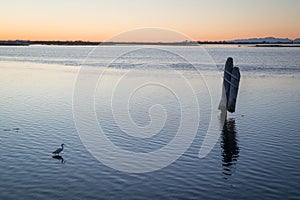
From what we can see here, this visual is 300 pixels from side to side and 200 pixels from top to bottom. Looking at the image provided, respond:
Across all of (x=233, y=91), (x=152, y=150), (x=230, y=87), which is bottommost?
(x=152, y=150)

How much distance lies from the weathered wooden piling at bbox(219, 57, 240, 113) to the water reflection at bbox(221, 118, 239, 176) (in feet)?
5.99

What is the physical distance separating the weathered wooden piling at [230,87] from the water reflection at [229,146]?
1826 millimetres

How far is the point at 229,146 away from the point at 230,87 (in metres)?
8.86

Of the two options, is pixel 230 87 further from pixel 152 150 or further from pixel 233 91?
pixel 152 150

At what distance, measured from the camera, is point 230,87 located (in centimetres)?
2806

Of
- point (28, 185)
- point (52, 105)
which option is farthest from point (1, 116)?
point (28, 185)

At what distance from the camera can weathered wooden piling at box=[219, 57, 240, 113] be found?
90.1ft

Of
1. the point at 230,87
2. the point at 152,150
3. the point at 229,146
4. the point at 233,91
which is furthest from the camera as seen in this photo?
the point at 230,87

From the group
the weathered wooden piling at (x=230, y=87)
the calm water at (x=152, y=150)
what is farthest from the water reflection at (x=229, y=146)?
the weathered wooden piling at (x=230, y=87)

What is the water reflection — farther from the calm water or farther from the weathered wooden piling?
the weathered wooden piling

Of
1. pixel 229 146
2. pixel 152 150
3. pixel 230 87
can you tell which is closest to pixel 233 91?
pixel 230 87

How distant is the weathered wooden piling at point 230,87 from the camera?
27.5 m

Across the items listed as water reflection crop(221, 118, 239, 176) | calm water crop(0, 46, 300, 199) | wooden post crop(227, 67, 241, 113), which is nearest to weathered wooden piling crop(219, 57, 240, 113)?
wooden post crop(227, 67, 241, 113)

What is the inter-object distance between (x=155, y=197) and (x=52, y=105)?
20.8m
